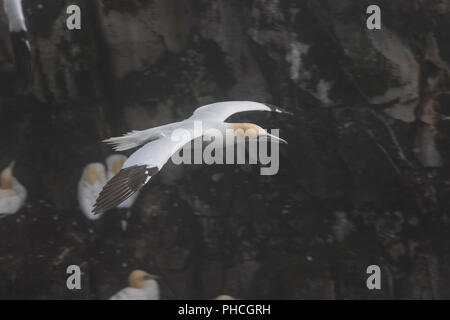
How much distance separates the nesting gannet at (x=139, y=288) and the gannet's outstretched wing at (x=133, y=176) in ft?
4.70

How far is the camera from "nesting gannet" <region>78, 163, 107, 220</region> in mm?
5348

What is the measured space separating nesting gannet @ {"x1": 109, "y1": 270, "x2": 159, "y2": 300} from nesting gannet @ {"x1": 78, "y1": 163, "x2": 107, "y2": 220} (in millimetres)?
583

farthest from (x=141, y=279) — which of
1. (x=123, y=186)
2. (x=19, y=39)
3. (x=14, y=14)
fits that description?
(x=14, y=14)

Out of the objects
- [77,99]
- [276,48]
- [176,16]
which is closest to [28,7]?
[77,99]

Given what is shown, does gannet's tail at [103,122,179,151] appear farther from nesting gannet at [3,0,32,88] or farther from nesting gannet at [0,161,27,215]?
nesting gannet at [0,161,27,215]

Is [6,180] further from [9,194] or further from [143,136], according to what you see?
[143,136]

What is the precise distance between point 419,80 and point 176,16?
1.78 m

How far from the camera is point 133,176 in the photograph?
3.82 metres

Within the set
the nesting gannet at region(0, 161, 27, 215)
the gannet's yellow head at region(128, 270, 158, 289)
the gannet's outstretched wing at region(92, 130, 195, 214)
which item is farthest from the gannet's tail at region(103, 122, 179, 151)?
the nesting gannet at region(0, 161, 27, 215)

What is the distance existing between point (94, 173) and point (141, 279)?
2.83ft

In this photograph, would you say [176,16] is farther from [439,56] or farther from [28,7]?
[439,56]

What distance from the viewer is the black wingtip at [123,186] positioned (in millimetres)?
3763

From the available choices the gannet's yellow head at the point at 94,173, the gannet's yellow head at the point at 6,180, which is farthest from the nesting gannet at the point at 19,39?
the gannet's yellow head at the point at 94,173
